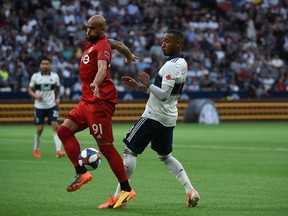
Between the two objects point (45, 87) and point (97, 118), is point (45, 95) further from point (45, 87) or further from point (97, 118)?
point (97, 118)

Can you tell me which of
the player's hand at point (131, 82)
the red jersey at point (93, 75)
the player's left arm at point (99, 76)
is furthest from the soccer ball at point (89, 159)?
the player's hand at point (131, 82)

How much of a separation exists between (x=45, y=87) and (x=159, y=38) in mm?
18951

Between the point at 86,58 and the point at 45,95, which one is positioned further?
the point at 45,95

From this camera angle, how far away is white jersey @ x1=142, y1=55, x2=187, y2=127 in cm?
1116

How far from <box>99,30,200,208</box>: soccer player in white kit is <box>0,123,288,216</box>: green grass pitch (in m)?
0.60

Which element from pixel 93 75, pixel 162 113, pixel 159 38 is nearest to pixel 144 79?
pixel 162 113

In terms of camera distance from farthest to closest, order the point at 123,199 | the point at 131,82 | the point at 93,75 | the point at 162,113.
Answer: the point at 162,113
the point at 93,75
the point at 131,82
the point at 123,199

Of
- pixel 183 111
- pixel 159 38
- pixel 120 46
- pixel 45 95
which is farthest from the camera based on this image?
pixel 159 38

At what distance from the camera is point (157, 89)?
436 inches

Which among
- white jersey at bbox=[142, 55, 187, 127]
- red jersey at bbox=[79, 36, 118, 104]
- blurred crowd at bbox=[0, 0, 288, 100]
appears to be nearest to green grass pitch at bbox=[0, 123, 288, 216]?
white jersey at bbox=[142, 55, 187, 127]

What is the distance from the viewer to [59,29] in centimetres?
3784

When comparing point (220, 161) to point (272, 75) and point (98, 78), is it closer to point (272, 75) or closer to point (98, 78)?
point (98, 78)

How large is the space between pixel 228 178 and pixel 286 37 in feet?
98.2

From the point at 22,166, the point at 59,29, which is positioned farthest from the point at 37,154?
the point at 59,29
